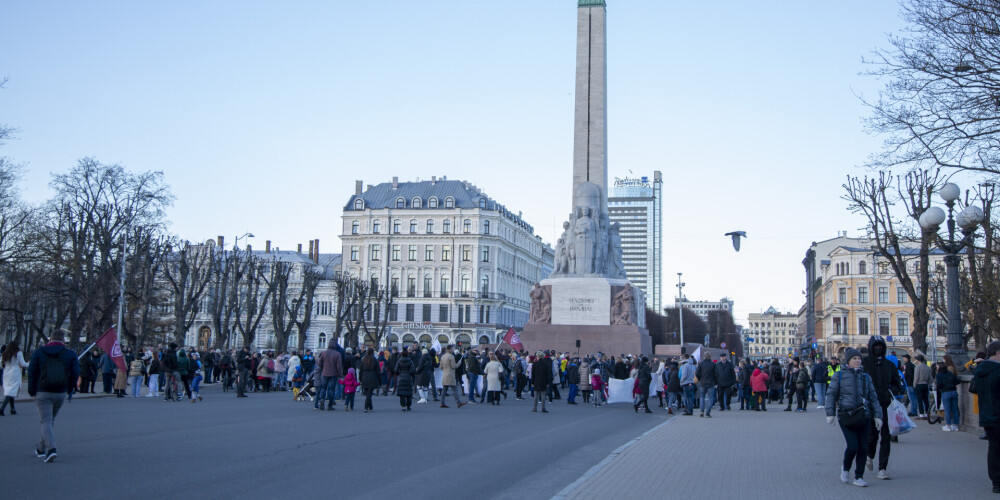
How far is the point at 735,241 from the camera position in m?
55.6

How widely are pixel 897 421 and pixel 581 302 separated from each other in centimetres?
2975

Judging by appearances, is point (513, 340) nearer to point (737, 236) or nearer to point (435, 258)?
point (737, 236)

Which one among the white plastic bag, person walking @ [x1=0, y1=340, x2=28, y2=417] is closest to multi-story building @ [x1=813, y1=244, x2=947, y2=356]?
the white plastic bag

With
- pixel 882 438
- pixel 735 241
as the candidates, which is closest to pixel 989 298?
pixel 882 438

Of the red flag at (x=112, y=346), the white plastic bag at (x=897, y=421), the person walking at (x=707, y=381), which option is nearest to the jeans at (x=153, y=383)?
the red flag at (x=112, y=346)

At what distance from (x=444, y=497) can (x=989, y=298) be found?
2191cm

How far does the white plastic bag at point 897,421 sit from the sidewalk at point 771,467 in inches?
20.9

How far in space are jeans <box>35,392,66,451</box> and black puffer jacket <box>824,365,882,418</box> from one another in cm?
886

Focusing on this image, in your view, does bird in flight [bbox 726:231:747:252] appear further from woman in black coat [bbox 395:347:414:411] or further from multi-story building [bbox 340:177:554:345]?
multi-story building [bbox 340:177:554:345]

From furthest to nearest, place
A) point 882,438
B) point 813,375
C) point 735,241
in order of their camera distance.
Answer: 1. point 735,241
2. point 813,375
3. point 882,438

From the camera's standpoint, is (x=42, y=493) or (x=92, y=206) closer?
(x=42, y=493)

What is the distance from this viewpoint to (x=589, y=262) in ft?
137

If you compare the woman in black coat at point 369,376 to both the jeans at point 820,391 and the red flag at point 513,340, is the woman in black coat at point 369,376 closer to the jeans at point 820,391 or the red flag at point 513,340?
the jeans at point 820,391

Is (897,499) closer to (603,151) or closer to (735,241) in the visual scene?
(603,151)
